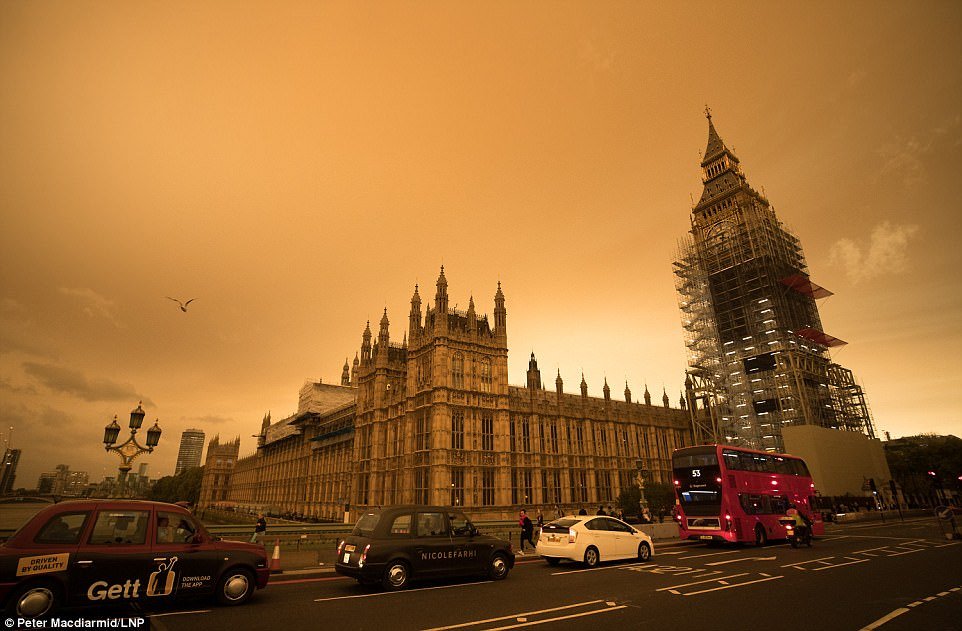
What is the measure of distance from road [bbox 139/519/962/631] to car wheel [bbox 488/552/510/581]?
42 centimetres

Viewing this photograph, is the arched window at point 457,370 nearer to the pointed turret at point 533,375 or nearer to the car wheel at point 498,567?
the pointed turret at point 533,375

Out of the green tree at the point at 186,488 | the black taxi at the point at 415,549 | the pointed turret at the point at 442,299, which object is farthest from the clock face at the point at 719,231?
the green tree at the point at 186,488

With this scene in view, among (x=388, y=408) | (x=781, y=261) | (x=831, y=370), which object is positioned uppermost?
(x=781, y=261)

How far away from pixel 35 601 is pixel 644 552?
16.1 meters

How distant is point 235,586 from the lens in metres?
9.16

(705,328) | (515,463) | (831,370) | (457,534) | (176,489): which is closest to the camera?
(457,534)

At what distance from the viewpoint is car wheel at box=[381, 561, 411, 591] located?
10750 millimetres

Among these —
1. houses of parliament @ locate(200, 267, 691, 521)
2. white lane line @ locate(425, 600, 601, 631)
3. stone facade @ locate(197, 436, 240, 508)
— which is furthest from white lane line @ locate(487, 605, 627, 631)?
stone facade @ locate(197, 436, 240, 508)

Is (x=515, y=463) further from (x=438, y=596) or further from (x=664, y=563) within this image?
(x=438, y=596)

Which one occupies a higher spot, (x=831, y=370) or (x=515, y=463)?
(x=831, y=370)

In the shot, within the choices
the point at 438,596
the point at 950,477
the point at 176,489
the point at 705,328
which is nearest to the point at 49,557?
the point at 438,596

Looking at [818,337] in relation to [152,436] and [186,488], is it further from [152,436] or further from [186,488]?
[186,488]

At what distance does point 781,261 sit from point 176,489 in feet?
593

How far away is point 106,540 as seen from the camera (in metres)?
8.05
